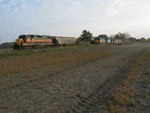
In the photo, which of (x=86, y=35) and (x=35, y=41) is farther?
(x=86, y=35)

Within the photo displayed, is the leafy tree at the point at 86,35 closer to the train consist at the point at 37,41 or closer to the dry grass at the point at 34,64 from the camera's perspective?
the train consist at the point at 37,41

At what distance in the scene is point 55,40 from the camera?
1698 inches

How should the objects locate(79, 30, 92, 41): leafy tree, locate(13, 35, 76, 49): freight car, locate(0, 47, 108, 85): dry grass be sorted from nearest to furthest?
locate(0, 47, 108, 85): dry grass → locate(13, 35, 76, 49): freight car → locate(79, 30, 92, 41): leafy tree

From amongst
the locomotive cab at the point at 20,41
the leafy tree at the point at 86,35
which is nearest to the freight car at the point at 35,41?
the locomotive cab at the point at 20,41

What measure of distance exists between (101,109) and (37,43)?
31.4 metres

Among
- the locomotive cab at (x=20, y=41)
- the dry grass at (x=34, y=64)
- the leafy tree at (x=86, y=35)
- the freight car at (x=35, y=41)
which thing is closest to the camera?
the dry grass at (x=34, y=64)

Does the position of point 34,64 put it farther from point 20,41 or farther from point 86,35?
point 86,35

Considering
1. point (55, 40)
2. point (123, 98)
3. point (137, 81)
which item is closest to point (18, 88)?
point (123, 98)

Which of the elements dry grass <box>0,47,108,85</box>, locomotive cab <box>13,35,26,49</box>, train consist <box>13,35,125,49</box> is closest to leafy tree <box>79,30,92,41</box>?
train consist <box>13,35,125,49</box>

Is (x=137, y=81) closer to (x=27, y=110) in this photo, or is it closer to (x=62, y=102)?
(x=62, y=102)

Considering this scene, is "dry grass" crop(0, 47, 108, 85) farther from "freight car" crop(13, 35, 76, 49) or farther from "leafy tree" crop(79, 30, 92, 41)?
"leafy tree" crop(79, 30, 92, 41)

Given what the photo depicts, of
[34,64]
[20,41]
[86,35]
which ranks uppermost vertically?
[86,35]

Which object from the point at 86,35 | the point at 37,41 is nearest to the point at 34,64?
the point at 37,41

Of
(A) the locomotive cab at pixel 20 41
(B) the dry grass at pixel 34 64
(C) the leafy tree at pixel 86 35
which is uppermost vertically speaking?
(C) the leafy tree at pixel 86 35
